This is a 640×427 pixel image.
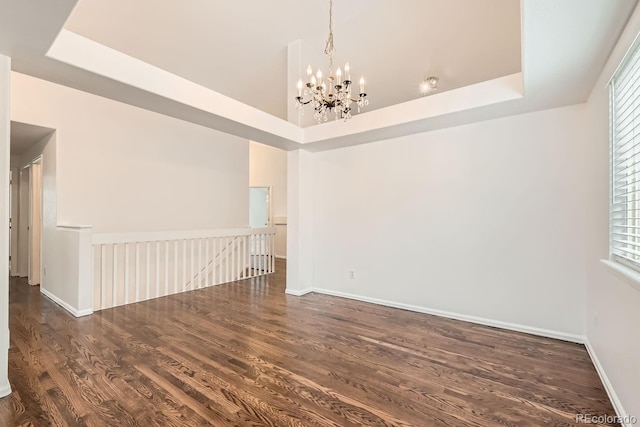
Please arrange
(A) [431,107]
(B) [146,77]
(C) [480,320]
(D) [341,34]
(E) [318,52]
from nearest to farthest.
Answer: (B) [146,77] → (A) [431,107] → (C) [480,320] → (D) [341,34] → (E) [318,52]

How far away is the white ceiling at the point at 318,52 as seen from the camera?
70.9 inches

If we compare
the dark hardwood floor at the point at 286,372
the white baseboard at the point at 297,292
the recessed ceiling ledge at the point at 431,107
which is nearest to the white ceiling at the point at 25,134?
the dark hardwood floor at the point at 286,372

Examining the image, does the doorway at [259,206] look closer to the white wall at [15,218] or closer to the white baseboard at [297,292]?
the white baseboard at [297,292]

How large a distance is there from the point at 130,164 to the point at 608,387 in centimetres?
590

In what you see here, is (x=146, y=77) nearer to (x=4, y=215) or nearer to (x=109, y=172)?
(x=4, y=215)

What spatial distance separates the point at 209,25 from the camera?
14.2ft

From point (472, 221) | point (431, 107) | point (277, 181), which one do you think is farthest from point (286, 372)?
point (277, 181)

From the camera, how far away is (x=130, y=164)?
4.70 m

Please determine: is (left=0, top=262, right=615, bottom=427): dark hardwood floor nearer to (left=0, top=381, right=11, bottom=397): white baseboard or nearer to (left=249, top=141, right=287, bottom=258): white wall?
(left=0, top=381, right=11, bottom=397): white baseboard

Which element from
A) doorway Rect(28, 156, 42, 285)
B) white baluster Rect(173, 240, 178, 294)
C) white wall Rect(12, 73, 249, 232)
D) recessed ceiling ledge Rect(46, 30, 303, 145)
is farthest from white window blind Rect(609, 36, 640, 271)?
doorway Rect(28, 156, 42, 285)

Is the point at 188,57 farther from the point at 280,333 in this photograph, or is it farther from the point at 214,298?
the point at 280,333

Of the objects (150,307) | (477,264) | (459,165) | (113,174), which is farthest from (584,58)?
(113,174)

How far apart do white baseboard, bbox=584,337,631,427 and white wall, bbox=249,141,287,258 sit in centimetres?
667

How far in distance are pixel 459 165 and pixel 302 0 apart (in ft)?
9.56
